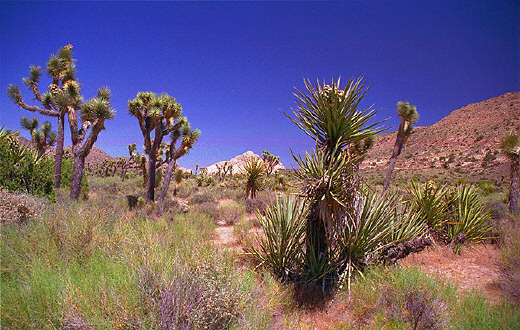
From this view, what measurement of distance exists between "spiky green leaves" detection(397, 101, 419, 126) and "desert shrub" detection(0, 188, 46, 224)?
20664mm

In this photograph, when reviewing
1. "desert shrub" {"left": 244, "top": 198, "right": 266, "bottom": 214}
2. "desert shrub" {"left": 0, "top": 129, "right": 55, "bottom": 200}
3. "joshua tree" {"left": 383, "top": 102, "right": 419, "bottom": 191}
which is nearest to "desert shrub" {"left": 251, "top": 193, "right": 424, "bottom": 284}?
"desert shrub" {"left": 0, "top": 129, "right": 55, "bottom": 200}

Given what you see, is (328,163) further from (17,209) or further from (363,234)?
(17,209)

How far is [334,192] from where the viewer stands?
4273 mm

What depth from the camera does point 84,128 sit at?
11969 mm

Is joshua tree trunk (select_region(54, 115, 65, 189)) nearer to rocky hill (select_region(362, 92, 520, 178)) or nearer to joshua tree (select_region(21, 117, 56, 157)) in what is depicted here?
joshua tree (select_region(21, 117, 56, 157))

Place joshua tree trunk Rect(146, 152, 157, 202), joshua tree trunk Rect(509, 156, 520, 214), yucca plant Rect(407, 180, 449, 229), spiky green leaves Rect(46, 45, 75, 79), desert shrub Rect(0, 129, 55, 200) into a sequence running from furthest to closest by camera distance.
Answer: joshua tree trunk Rect(146, 152, 157, 202)
spiky green leaves Rect(46, 45, 75, 79)
joshua tree trunk Rect(509, 156, 520, 214)
desert shrub Rect(0, 129, 55, 200)
yucca plant Rect(407, 180, 449, 229)

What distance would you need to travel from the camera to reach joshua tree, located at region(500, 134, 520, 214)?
35.3 feet

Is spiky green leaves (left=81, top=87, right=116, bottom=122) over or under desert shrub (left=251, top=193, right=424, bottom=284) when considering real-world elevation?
over

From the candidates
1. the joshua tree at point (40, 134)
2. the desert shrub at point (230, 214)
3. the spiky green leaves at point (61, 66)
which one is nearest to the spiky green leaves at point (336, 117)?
the desert shrub at point (230, 214)

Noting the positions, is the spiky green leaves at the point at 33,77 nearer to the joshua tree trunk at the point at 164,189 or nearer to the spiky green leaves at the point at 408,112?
the joshua tree trunk at the point at 164,189

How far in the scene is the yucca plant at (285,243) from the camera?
498 cm

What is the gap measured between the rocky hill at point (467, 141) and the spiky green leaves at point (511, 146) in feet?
90.5

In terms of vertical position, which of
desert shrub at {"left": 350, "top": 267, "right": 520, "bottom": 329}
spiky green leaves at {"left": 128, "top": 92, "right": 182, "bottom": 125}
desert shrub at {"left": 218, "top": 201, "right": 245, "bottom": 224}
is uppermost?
spiky green leaves at {"left": 128, "top": 92, "right": 182, "bottom": 125}

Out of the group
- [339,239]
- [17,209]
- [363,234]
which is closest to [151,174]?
[17,209]
